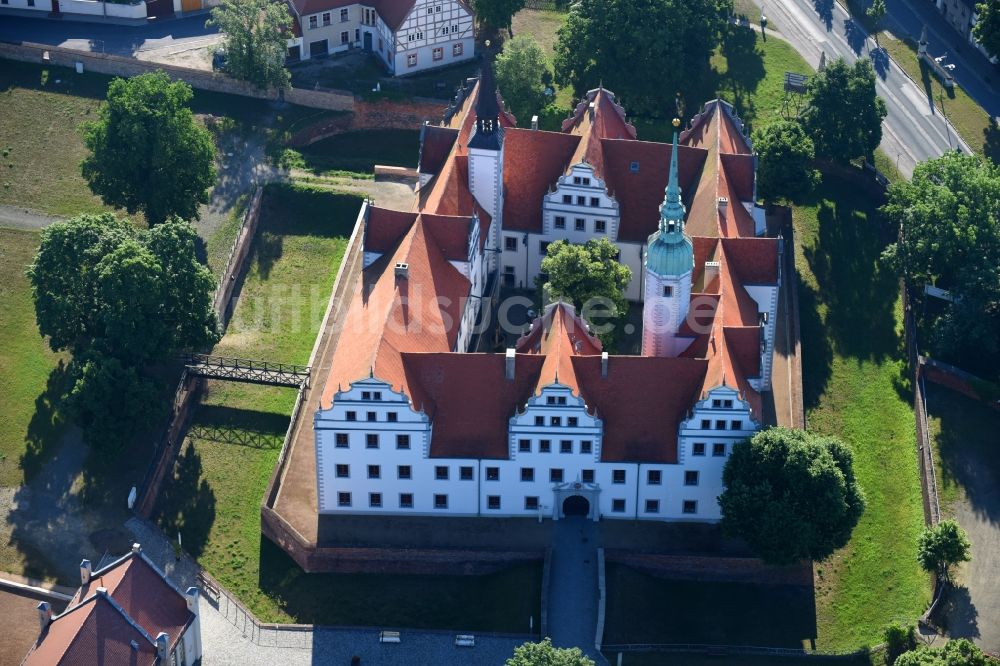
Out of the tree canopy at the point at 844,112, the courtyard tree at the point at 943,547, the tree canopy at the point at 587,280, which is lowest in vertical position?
→ the courtyard tree at the point at 943,547

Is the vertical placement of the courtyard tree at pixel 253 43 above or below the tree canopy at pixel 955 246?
above

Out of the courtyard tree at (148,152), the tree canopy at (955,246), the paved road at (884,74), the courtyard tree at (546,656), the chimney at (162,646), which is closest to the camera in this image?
the courtyard tree at (546,656)

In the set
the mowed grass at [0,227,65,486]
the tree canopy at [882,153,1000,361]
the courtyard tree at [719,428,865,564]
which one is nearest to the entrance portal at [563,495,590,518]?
the courtyard tree at [719,428,865,564]

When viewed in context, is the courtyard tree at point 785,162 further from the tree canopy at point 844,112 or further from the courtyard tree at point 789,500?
the courtyard tree at point 789,500

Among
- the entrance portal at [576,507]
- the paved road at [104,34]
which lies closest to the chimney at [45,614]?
the entrance portal at [576,507]

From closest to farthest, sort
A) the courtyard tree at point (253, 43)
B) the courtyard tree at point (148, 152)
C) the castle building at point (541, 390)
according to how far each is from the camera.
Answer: the castle building at point (541, 390) → the courtyard tree at point (148, 152) → the courtyard tree at point (253, 43)

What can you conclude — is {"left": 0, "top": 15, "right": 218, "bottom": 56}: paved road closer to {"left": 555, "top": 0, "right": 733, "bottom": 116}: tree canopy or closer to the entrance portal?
{"left": 555, "top": 0, "right": 733, "bottom": 116}: tree canopy

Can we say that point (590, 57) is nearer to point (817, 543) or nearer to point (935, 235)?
point (935, 235)

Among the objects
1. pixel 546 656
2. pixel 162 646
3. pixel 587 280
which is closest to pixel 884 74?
pixel 587 280
